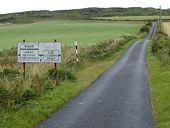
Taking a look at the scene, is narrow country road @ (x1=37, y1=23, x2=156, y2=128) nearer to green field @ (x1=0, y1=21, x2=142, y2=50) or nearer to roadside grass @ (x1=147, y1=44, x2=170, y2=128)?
roadside grass @ (x1=147, y1=44, x2=170, y2=128)

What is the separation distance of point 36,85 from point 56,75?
4149 millimetres

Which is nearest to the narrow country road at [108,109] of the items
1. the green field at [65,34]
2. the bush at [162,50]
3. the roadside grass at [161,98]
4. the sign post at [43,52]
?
the roadside grass at [161,98]

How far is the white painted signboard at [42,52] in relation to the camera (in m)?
20.7

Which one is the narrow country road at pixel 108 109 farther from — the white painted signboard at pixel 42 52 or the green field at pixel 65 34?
the green field at pixel 65 34

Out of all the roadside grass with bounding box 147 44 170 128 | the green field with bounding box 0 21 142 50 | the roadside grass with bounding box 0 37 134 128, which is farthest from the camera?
the green field with bounding box 0 21 142 50

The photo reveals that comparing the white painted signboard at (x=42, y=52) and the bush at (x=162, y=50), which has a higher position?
the white painted signboard at (x=42, y=52)

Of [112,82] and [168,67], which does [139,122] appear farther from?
[168,67]

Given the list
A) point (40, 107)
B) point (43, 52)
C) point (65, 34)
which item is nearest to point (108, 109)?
point (40, 107)

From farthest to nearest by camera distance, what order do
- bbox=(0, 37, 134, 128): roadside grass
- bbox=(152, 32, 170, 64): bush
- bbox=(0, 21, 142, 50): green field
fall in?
bbox=(0, 21, 142, 50): green field
bbox=(152, 32, 170, 64): bush
bbox=(0, 37, 134, 128): roadside grass

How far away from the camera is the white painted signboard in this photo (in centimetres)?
2070

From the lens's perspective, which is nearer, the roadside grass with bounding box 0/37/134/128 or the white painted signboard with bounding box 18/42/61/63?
the roadside grass with bounding box 0/37/134/128

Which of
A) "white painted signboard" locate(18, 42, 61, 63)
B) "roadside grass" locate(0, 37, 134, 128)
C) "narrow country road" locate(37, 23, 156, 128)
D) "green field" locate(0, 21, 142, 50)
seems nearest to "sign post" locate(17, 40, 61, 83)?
"white painted signboard" locate(18, 42, 61, 63)

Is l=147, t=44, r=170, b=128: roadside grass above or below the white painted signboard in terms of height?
below

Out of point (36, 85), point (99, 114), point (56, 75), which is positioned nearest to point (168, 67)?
point (56, 75)
